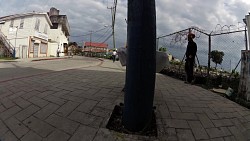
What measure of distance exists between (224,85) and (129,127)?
16.1 feet

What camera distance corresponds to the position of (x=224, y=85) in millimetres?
6246

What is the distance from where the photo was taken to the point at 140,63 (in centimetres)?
260

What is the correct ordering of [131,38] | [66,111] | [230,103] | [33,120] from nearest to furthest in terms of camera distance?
[131,38] → [33,120] → [66,111] → [230,103]

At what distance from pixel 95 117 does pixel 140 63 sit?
1285mm

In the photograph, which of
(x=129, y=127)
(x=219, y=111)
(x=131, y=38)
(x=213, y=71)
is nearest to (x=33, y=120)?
(x=129, y=127)

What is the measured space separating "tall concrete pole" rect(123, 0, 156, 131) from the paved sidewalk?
1.08 ft

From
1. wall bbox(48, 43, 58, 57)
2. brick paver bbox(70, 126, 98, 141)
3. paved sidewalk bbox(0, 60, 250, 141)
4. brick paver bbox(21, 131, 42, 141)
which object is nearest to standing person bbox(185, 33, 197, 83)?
paved sidewalk bbox(0, 60, 250, 141)

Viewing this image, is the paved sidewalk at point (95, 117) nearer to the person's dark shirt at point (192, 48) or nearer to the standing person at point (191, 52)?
the standing person at point (191, 52)

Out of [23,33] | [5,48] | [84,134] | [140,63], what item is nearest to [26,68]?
[84,134]

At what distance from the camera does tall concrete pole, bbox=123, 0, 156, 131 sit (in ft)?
8.33

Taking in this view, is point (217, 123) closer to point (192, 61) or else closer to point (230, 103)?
point (230, 103)

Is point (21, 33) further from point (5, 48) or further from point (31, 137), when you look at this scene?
point (31, 137)

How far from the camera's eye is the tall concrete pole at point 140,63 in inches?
100.0

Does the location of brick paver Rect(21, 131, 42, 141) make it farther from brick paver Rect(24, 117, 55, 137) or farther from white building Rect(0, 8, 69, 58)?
white building Rect(0, 8, 69, 58)
